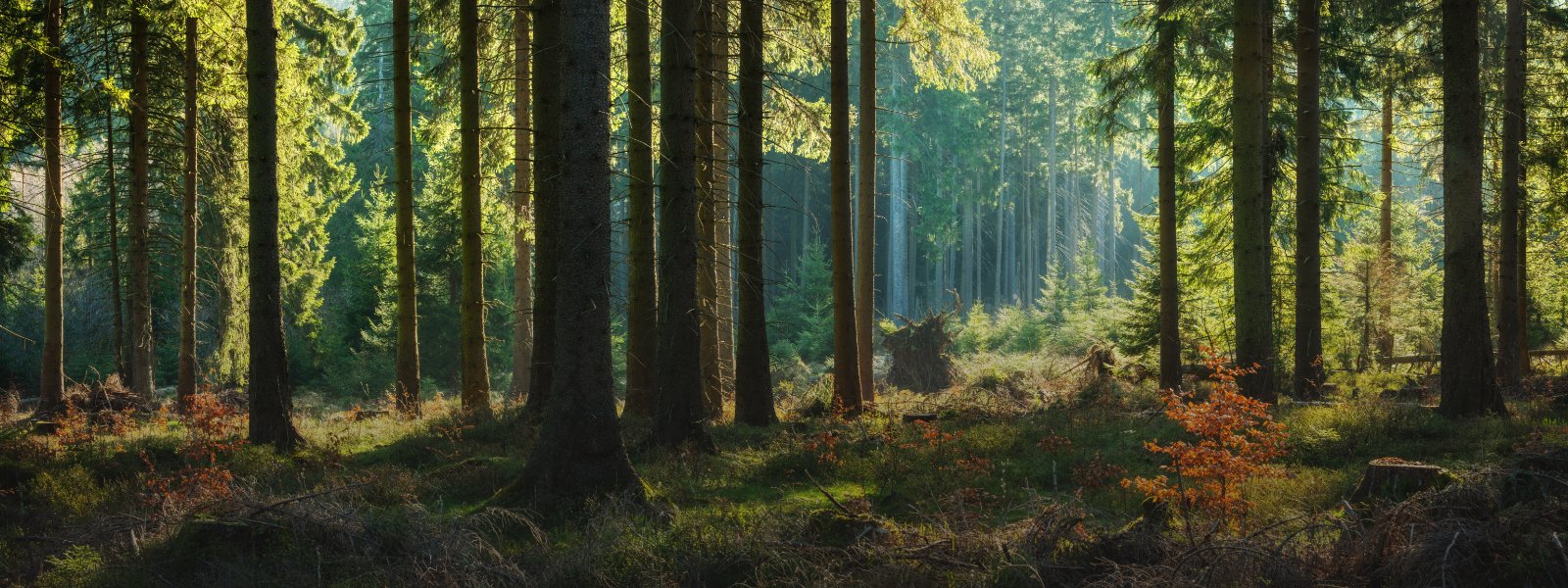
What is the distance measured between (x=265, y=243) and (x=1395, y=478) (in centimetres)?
1068

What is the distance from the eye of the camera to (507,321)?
27.5 metres

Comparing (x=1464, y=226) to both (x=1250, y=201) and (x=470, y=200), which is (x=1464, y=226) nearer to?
(x=1250, y=201)

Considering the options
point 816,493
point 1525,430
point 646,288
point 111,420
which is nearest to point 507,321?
point 111,420

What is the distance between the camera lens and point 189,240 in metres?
15.4

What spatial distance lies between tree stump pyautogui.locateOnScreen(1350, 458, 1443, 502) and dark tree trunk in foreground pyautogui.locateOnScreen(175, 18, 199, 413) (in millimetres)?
15549

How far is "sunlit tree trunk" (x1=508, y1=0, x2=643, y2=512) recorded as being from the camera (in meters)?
7.72

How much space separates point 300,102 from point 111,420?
23.2 feet

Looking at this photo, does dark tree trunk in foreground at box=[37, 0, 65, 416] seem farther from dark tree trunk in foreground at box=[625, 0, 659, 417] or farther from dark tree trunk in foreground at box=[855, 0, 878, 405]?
dark tree trunk in foreground at box=[855, 0, 878, 405]

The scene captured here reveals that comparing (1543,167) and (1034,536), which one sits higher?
(1543,167)

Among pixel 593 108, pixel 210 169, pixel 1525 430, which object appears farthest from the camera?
pixel 210 169

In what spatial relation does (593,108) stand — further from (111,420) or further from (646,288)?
(111,420)

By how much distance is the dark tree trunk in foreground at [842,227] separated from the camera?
1382 centimetres

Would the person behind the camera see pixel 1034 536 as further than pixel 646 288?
No

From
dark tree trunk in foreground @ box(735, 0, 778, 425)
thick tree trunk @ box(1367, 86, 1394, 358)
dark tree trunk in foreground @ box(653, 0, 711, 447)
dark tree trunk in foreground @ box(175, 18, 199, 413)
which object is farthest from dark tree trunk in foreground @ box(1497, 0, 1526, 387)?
dark tree trunk in foreground @ box(175, 18, 199, 413)
